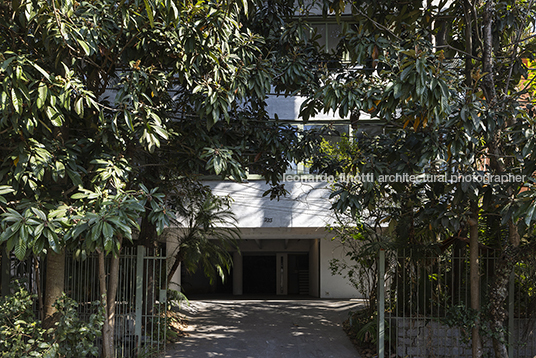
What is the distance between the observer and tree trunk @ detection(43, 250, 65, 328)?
6176 mm

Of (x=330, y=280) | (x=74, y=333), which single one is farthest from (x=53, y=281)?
(x=330, y=280)

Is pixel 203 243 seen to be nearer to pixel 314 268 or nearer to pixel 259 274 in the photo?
pixel 314 268

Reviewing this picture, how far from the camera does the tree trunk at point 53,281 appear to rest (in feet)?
20.3

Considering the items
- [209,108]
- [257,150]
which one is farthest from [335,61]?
[209,108]

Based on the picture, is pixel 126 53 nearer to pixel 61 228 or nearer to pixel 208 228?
pixel 61 228

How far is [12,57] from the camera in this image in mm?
4484

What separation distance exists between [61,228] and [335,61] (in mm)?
5398

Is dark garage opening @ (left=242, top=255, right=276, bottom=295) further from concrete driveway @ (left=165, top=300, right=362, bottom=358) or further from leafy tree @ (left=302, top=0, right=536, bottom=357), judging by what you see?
leafy tree @ (left=302, top=0, right=536, bottom=357)

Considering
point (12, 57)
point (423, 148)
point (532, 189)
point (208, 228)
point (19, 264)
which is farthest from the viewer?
point (208, 228)

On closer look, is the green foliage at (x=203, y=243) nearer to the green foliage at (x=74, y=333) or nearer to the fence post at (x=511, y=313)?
the green foliage at (x=74, y=333)

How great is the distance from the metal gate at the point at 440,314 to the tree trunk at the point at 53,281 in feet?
16.4

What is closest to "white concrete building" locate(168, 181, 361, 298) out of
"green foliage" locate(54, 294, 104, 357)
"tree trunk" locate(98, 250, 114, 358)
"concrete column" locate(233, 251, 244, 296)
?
"concrete column" locate(233, 251, 244, 296)

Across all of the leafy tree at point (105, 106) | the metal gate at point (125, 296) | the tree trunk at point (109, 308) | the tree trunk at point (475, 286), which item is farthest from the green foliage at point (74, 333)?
the tree trunk at point (475, 286)

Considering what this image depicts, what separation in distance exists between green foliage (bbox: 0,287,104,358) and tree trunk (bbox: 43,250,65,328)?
1.14ft
